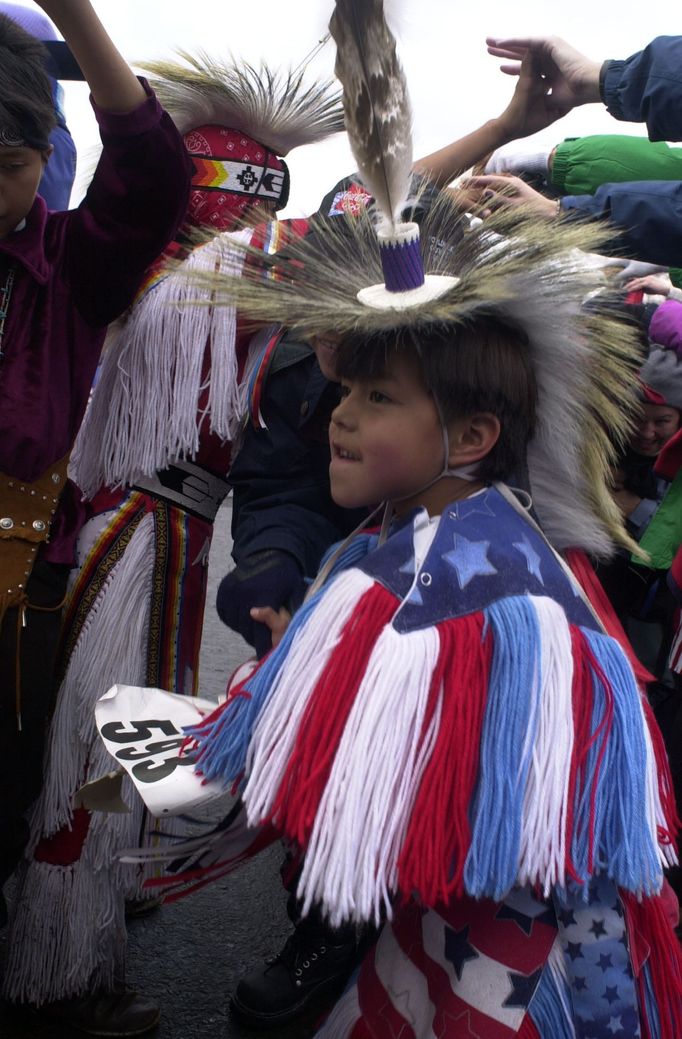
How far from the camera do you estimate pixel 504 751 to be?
148cm

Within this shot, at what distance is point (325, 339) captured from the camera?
1904 millimetres

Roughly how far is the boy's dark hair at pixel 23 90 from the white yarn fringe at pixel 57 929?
4.66 ft

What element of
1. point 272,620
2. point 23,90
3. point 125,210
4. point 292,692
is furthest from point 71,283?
point 292,692

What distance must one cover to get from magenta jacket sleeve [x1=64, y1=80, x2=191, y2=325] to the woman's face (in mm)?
1462

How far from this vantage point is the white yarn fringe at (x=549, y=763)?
1.46m

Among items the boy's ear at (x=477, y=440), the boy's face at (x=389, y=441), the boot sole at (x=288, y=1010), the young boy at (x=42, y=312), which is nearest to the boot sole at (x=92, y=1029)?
the boot sole at (x=288, y=1010)

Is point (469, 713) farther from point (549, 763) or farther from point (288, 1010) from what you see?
point (288, 1010)

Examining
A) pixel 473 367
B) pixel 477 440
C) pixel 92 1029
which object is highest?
pixel 473 367

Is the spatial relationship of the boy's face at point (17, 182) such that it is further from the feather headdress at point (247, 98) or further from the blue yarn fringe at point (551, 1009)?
the blue yarn fringe at point (551, 1009)

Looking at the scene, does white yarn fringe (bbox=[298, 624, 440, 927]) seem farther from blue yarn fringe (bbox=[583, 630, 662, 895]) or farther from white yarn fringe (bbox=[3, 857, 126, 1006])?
white yarn fringe (bbox=[3, 857, 126, 1006])

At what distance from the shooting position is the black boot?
2.48 metres

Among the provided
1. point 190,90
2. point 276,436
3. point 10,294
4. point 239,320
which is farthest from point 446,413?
point 190,90

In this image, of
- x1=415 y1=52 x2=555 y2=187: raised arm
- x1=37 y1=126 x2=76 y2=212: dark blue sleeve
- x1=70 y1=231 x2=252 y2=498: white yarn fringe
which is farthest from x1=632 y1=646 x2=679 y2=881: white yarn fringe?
x1=37 y1=126 x2=76 y2=212: dark blue sleeve

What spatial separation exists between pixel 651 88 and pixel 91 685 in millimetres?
1729
